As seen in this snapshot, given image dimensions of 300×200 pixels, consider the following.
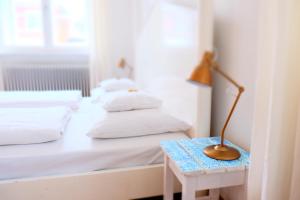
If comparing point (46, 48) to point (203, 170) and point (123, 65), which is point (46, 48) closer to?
point (123, 65)

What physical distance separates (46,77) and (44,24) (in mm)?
747

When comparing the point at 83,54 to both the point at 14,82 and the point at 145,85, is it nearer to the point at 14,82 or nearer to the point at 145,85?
the point at 14,82

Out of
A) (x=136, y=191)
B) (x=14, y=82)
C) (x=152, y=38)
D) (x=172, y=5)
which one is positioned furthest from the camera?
(x=14, y=82)

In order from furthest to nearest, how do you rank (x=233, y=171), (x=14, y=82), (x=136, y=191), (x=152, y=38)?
(x=14, y=82), (x=152, y=38), (x=136, y=191), (x=233, y=171)

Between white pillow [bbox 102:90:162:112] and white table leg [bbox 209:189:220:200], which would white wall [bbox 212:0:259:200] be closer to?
white table leg [bbox 209:189:220:200]

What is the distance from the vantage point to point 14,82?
3.86 meters

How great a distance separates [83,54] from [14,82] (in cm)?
104

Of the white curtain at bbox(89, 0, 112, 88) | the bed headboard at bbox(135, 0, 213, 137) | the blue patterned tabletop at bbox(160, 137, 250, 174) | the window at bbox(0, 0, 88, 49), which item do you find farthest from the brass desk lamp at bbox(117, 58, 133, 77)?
the blue patterned tabletop at bbox(160, 137, 250, 174)

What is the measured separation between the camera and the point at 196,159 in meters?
1.23

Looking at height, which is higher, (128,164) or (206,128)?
(206,128)

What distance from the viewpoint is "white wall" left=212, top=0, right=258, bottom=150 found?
1305 millimetres

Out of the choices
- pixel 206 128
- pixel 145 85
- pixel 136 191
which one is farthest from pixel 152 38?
pixel 136 191

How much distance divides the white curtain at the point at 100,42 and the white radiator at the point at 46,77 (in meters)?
0.19

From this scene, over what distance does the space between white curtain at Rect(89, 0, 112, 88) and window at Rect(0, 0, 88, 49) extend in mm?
239
